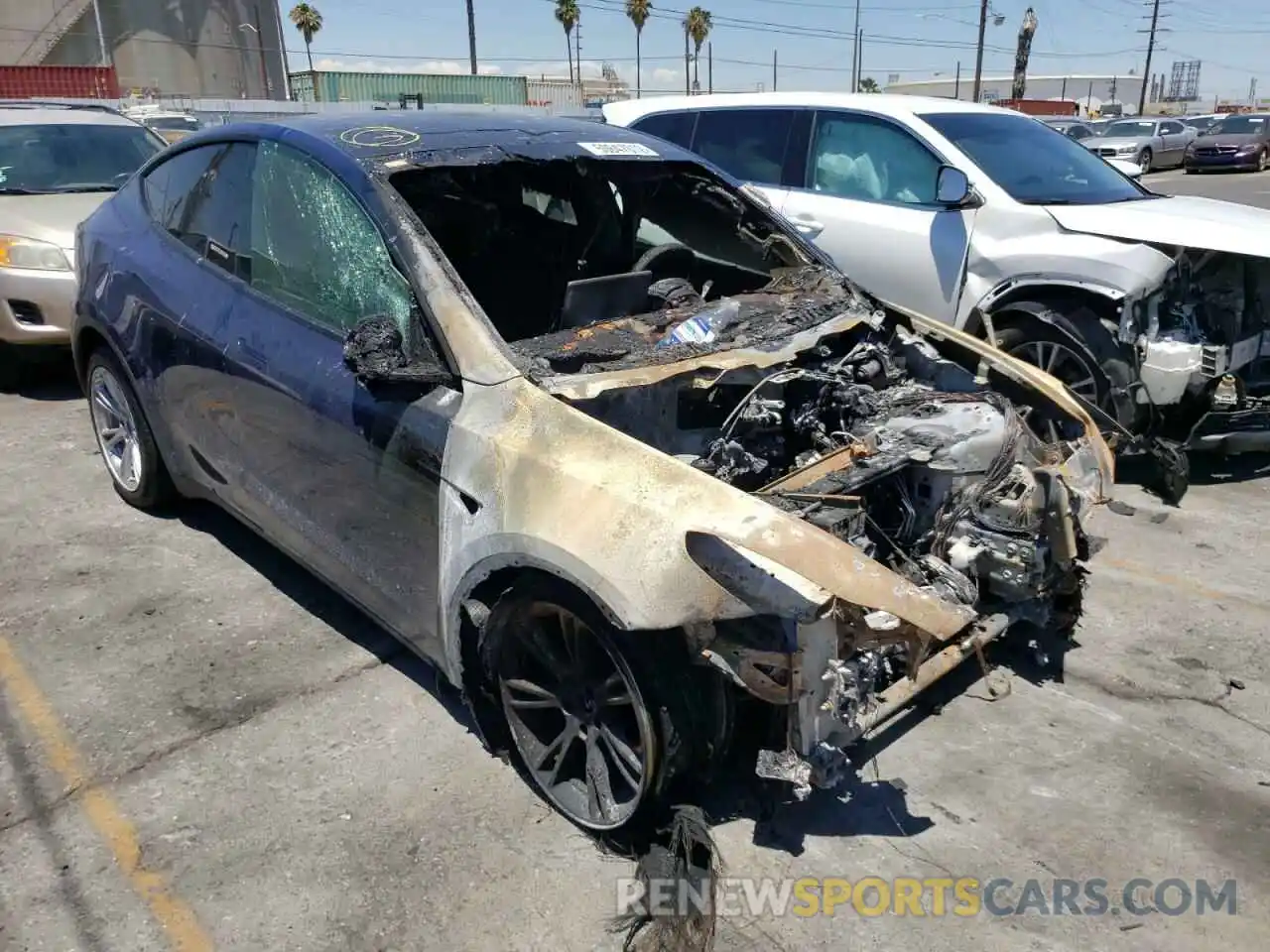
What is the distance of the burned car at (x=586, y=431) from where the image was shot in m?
2.35

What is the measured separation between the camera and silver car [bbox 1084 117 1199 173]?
1053 inches

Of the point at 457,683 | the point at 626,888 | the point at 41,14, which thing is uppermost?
the point at 41,14

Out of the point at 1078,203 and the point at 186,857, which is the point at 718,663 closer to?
the point at 186,857

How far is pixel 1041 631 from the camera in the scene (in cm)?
370

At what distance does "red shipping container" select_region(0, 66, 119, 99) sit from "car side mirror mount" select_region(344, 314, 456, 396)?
3155cm

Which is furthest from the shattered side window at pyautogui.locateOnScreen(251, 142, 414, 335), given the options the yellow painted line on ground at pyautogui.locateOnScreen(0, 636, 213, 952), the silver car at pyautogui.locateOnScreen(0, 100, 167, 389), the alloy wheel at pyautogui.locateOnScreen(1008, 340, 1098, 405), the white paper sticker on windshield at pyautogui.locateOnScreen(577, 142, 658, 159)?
the alloy wheel at pyautogui.locateOnScreen(1008, 340, 1098, 405)

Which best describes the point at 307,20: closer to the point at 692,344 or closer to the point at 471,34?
the point at 471,34

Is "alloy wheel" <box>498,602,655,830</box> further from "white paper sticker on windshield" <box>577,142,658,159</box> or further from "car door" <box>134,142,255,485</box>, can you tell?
"white paper sticker on windshield" <box>577,142,658,159</box>

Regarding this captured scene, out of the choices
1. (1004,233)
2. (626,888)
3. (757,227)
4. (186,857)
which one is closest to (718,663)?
(626,888)

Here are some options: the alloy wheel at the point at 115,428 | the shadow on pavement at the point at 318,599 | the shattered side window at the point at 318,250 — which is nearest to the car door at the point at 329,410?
the shattered side window at the point at 318,250

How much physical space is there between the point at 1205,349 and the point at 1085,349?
54 centimetres

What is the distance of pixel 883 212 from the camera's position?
6078 mm

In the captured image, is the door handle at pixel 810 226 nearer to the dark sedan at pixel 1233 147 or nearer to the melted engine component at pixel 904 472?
the melted engine component at pixel 904 472

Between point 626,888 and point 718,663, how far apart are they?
28.3 inches
